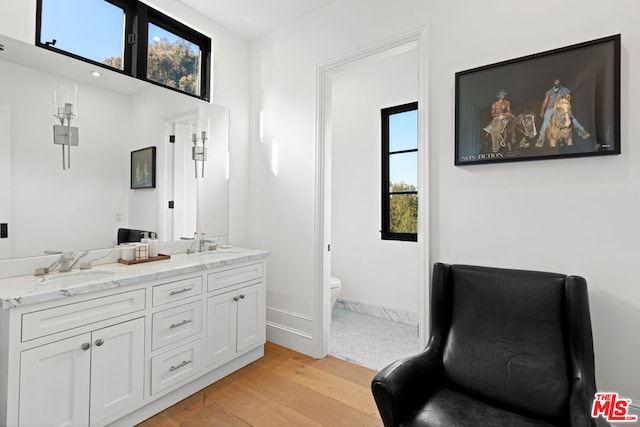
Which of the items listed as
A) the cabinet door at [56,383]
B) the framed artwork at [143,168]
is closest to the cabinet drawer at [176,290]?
the cabinet door at [56,383]

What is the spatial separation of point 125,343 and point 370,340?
207 centimetres

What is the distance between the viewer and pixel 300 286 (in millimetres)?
2844

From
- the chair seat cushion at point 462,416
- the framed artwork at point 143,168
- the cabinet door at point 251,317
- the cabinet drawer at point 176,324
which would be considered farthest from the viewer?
the cabinet door at point 251,317

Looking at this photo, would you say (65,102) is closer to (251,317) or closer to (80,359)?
(80,359)

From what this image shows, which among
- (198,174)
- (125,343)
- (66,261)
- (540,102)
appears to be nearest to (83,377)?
(125,343)

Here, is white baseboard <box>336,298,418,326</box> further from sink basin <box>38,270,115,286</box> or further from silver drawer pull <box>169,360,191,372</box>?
sink basin <box>38,270,115,286</box>

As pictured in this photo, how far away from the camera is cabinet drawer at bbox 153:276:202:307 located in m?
1.91

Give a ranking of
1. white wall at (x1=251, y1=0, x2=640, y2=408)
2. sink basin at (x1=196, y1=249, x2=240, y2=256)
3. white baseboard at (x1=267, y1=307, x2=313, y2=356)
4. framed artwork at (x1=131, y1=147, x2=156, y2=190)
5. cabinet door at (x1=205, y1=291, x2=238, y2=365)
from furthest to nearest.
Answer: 1. white baseboard at (x1=267, y1=307, x2=313, y2=356)
2. sink basin at (x1=196, y1=249, x2=240, y2=256)
3. framed artwork at (x1=131, y1=147, x2=156, y2=190)
4. cabinet door at (x1=205, y1=291, x2=238, y2=365)
5. white wall at (x1=251, y1=0, x2=640, y2=408)

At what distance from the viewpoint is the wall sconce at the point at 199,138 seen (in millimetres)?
2752

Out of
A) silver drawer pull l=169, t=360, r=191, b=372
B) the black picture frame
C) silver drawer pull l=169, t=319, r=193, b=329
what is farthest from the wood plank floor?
the black picture frame

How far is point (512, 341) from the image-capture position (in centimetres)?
149

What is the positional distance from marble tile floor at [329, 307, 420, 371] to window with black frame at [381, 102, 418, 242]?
979 mm

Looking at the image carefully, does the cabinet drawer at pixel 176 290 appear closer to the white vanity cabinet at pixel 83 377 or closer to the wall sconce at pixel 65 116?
the white vanity cabinet at pixel 83 377

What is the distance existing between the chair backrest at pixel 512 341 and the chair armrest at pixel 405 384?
0.10 metres
